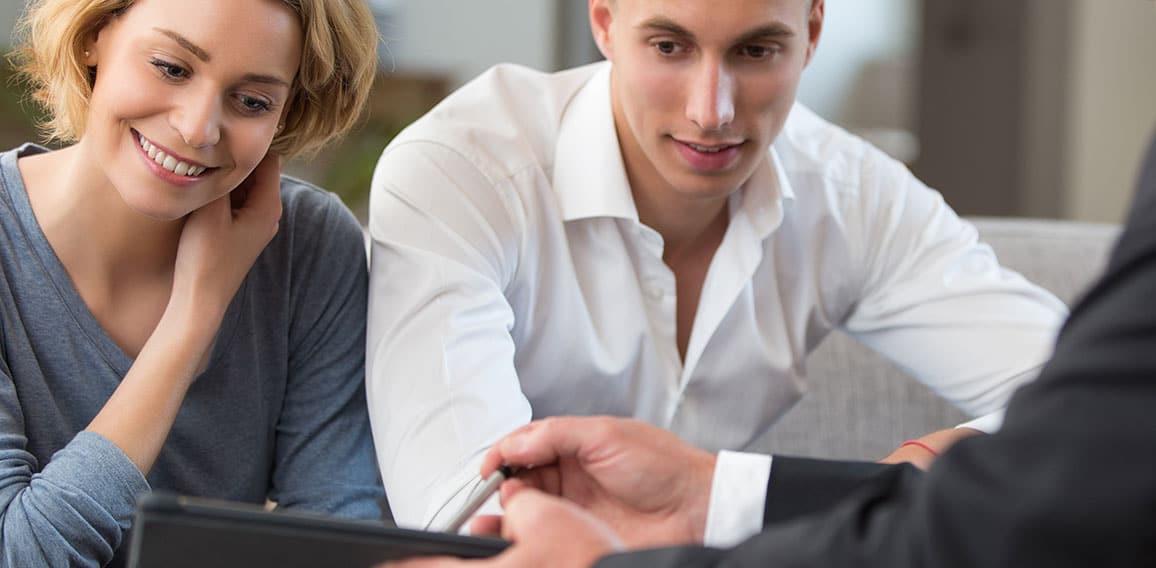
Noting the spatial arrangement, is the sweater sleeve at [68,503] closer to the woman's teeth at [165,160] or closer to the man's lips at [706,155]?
the woman's teeth at [165,160]

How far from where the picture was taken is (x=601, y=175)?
1604 mm

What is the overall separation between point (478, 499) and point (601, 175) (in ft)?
2.18

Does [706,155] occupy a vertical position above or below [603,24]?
below

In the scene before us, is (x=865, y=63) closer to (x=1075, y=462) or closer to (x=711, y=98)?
(x=711, y=98)

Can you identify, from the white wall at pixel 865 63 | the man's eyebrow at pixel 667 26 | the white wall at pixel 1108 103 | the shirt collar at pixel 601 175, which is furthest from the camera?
the white wall at pixel 865 63

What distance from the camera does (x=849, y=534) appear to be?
2.49 feet

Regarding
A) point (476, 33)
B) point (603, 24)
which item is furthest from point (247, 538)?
point (476, 33)

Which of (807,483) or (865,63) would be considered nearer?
(807,483)

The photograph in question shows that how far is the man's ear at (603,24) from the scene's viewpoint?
1650 millimetres

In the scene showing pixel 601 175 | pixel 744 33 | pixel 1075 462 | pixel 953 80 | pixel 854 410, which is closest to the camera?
pixel 1075 462

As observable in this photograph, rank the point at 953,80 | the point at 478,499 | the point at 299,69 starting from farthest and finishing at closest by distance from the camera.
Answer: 1. the point at 953,80
2. the point at 299,69
3. the point at 478,499

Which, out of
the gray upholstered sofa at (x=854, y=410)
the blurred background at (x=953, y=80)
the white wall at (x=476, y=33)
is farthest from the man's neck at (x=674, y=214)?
the white wall at (x=476, y=33)

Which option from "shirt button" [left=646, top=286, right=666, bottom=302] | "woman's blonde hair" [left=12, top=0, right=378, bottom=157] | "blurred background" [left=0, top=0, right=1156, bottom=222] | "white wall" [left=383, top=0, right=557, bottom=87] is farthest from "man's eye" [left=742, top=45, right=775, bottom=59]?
"white wall" [left=383, top=0, right=557, bottom=87]

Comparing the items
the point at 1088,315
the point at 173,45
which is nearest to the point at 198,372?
the point at 173,45
